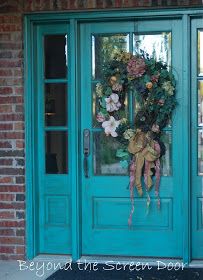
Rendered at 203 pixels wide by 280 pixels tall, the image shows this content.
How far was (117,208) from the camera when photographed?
566 cm

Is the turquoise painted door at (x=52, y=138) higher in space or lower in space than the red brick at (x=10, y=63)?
lower

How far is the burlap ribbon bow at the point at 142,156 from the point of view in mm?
5543

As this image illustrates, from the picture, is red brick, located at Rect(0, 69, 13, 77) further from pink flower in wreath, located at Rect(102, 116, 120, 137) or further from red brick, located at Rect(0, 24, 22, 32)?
pink flower in wreath, located at Rect(102, 116, 120, 137)

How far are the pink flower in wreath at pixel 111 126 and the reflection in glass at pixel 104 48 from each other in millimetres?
442

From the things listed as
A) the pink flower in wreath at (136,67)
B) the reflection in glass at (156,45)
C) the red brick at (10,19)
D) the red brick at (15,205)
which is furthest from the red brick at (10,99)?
the reflection in glass at (156,45)

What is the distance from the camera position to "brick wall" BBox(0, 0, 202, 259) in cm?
557

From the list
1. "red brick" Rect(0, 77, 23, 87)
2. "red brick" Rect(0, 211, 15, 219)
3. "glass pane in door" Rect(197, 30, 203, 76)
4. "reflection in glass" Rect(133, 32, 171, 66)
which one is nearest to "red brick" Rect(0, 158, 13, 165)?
"red brick" Rect(0, 211, 15, 219)

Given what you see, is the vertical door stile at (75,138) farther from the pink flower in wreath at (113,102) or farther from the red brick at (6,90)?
the red brick at (6,90)

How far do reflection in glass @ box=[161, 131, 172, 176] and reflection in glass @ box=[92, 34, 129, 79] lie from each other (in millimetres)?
852

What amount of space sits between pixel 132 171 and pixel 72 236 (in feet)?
2.82

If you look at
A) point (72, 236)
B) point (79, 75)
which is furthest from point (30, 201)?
point (79, 75)

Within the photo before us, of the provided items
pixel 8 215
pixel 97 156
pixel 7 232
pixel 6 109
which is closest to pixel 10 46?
pixel 6 109

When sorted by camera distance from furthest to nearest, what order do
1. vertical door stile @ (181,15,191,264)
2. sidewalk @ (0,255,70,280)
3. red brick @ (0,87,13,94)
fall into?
red brick @ (0,87,13,94), vertical door stile @ (181,15,191,264), sidewalk @ (0,255,70,280)

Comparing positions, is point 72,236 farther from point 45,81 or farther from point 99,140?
point 45,81
